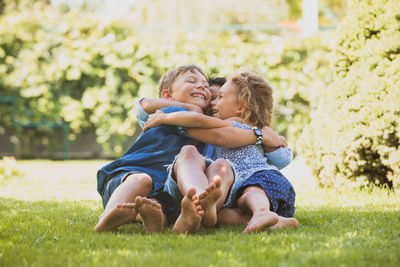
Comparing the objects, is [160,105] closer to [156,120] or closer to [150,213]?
[156,120]

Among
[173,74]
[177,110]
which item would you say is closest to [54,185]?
[173,74]

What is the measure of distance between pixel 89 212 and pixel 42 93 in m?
6.13

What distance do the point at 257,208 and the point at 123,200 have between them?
28.8 inches

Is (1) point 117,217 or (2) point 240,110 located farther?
(2) point 240,110

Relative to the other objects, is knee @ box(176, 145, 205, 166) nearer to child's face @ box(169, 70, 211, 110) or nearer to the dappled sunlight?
child's face @ box(169, 70, 211, 110)

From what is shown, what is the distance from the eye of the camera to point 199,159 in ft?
8.48

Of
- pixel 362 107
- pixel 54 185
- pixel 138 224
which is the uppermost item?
pixel 362 107

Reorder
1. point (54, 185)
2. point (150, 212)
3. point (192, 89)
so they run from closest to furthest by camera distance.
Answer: point (150, 212)
point (192, 89)
point (54, 185)

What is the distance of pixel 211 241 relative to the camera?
222 centimetres

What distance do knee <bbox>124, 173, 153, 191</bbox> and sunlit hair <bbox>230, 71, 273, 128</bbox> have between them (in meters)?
0.76

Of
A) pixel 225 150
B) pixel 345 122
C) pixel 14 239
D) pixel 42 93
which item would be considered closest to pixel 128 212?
pixel 14 239

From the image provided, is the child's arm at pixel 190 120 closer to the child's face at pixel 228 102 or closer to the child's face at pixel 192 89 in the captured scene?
the child's face at pixel 228 102

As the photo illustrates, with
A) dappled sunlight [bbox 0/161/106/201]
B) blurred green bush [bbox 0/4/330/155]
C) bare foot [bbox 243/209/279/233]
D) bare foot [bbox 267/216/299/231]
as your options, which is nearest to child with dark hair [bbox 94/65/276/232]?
bare foot [bbox 243/209/279/233]

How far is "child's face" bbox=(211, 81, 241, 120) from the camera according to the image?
9.84 feet
